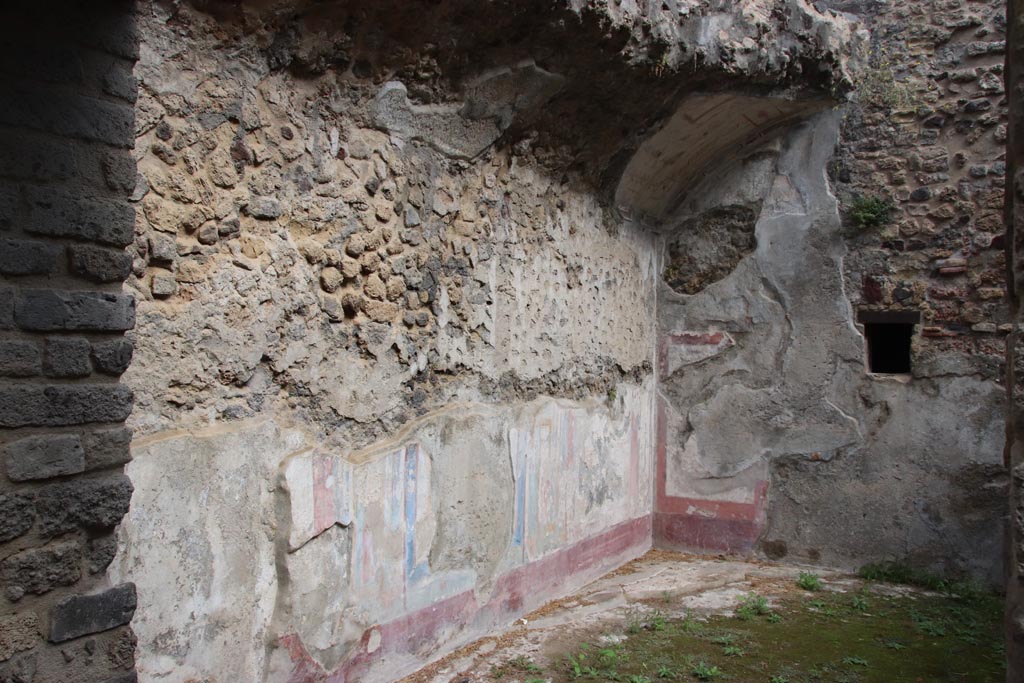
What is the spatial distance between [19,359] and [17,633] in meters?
0.56

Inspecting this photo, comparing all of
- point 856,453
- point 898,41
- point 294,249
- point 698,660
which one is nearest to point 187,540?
point 294,249

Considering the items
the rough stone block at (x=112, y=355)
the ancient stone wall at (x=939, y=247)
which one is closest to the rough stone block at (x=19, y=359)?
the rough stone block at (x=112, y=355)

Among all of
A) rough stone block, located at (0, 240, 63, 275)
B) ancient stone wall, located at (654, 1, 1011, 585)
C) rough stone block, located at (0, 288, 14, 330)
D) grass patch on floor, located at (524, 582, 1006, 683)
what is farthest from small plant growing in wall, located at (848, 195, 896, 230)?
rough stone block, located at (0, 288, 14, 330)

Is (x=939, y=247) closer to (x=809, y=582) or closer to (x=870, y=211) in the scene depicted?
(x=870, y=211)

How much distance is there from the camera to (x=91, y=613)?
193 centimetres

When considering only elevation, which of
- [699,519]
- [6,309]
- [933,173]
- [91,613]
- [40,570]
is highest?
[933,173]

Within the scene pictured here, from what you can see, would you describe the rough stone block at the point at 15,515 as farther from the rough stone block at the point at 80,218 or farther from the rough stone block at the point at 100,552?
the rough stone block at the point at 80,218

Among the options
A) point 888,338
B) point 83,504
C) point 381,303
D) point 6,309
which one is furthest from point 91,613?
point 888,338

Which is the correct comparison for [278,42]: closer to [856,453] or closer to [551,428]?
[551,428]

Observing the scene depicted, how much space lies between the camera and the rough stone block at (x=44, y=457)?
1800 millimetres

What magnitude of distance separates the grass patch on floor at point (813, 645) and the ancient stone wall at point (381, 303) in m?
0.64

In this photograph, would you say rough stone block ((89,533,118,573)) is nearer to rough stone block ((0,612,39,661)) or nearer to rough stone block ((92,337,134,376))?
rough stone block ((0,612,39,661))

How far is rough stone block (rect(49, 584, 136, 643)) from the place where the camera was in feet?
6.13

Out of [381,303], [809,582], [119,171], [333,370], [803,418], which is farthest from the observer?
[803,418]
